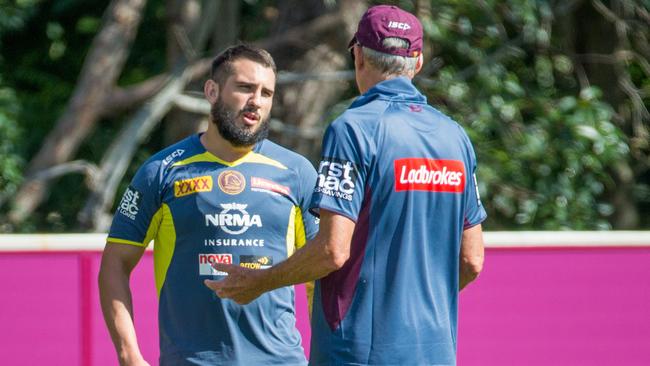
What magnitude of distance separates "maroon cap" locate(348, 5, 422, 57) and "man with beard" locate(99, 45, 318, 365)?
0.76 m

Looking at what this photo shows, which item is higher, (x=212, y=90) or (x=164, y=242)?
(x=212, y=90)

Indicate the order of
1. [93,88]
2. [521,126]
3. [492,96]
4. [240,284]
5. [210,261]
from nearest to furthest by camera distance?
[240,284] < [210,261] < [492,96] < [521,126] < [93,88]

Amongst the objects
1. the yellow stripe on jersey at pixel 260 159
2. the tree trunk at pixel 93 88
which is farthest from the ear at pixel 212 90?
the tree trunk at pixel 93 88

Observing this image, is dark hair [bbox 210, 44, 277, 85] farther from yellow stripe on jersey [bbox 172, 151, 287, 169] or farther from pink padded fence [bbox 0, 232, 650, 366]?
pink padded fence [bbox 0, 232, 650, 366]

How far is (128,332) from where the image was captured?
Answer: 3.96 meters

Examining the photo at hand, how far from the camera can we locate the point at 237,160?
411cm

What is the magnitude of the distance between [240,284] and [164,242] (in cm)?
61

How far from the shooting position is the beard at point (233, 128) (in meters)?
4.05

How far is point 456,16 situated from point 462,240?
19.3 ft

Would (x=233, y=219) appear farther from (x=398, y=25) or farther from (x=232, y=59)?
(x=398, y=25)

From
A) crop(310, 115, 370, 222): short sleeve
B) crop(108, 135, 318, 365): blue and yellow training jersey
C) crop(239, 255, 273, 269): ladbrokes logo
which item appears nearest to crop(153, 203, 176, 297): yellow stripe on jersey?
crop(108, 135, 318, 365): blue and yellow training jersey

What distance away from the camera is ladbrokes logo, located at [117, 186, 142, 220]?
4000 millimetres

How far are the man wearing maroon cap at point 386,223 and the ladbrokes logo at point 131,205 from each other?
0.71 metres

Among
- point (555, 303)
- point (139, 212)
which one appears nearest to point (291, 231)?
point (139, 212)
